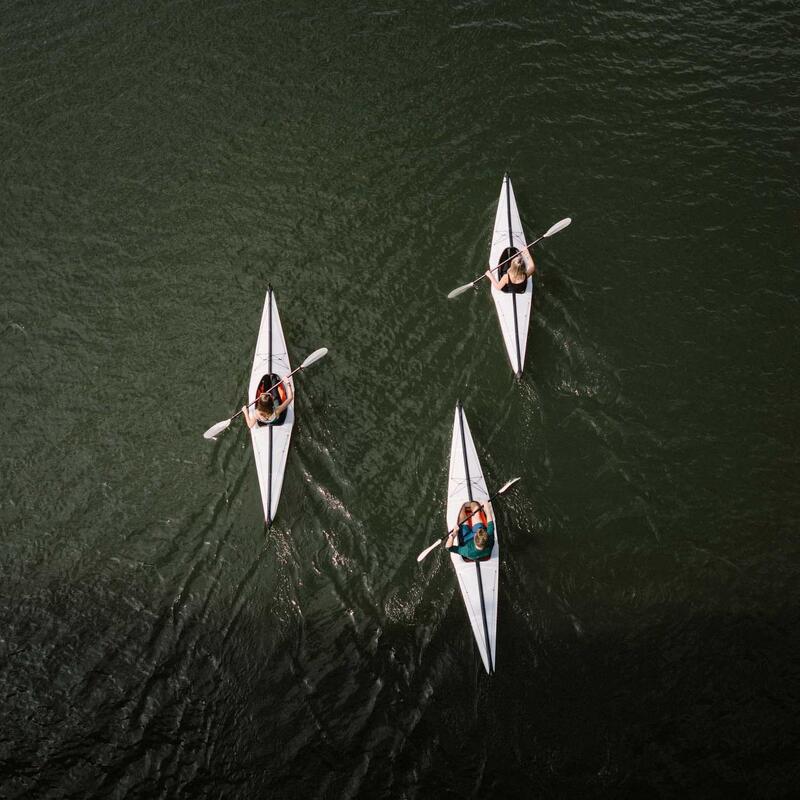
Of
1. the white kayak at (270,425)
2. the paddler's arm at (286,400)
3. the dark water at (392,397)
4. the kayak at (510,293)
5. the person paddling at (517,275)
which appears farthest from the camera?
the person paddling at (517,275)

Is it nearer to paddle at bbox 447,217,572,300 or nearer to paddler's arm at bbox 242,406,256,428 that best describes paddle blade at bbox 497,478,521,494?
paddle at bbox 447,217,572,300

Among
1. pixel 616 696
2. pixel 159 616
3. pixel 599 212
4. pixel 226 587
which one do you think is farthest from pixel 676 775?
pixel 599 212

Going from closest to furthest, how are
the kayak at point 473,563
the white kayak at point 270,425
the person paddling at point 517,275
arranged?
the kayak at point 473,563 < the white kayak at point 270,425 < the person paddling at point 517,275

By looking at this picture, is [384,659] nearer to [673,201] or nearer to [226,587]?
[226,587]

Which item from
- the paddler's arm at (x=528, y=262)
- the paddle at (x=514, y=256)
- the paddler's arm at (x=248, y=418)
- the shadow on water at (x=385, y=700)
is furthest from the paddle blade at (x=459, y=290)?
the shadow on water at (x=385, y=700)

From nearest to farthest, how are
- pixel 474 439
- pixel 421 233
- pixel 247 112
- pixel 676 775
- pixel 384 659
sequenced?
Answer: pixel 676 775 < pixel 384 659 < pixel 474 439 < pixel 421 233 < pixel 247 112

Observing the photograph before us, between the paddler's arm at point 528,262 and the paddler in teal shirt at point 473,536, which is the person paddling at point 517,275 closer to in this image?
the paddler's arm at point 528,262

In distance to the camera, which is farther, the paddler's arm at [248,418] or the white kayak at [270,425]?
the paddler's arm at [248,418]

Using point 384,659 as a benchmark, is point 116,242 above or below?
above
